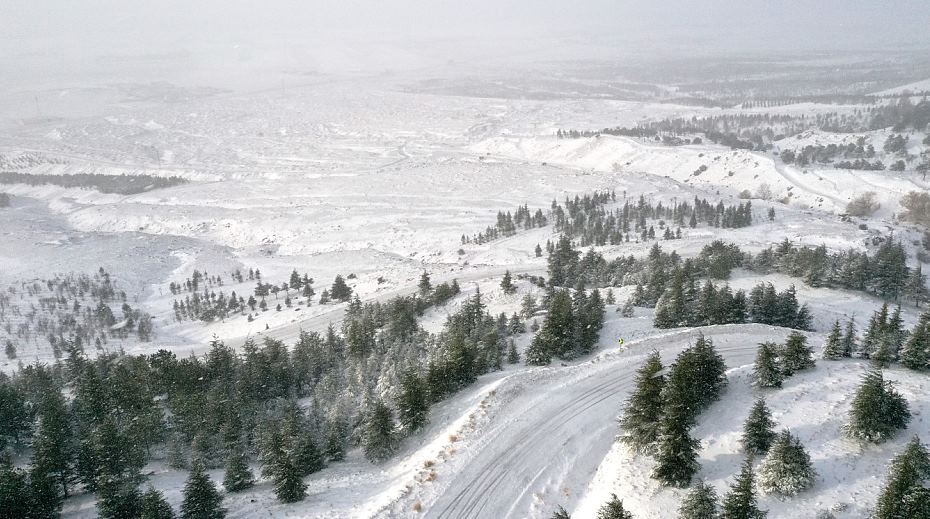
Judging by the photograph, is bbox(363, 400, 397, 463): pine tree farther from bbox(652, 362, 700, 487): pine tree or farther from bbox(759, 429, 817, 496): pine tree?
bbox(759, 429, 817, 496): pine tree

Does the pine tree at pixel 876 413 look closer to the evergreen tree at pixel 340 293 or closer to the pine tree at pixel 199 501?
the pine tree at pixel 199 501

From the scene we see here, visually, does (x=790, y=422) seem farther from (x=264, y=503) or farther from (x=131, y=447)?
(x=131, y=447)

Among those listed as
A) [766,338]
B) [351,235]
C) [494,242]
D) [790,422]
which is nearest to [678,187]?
[494,242]

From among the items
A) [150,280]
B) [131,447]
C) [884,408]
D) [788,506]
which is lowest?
[150,280]

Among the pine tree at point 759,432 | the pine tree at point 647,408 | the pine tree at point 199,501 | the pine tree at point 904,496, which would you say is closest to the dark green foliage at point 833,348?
the pine tree at point 759,432

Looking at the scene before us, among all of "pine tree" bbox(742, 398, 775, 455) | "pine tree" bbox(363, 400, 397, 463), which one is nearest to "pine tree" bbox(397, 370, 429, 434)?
"pine tree" bbox(363, 400, 397, 463)

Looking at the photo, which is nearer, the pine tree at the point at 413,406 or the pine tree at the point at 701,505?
the pine tree at the point at 701,505

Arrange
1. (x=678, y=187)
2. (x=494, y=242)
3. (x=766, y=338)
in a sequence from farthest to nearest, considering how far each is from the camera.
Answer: (x=678, y=187)
(x=494, y=242)
(x=766, y=338)
